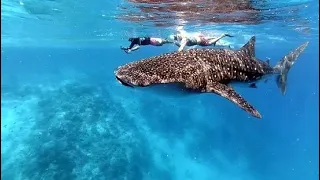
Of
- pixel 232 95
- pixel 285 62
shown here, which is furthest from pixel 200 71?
pixel 285 62

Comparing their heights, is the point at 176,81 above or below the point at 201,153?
above

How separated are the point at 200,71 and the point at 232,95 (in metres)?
0.84

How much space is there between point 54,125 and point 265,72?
18.7m

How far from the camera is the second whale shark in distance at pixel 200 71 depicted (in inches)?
227

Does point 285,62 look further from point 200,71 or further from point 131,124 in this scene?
point 131,124

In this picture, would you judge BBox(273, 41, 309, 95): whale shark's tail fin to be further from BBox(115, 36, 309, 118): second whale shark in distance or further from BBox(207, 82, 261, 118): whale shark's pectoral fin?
BBox(207, 82, 261, 118): whale shark's pectoral fin

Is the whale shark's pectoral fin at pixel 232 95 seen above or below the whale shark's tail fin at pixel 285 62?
above

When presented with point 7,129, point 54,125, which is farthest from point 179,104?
point 7,129

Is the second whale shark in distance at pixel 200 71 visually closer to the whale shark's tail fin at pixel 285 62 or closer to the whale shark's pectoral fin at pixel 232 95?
the whale shark's pectoral fin at pixel 232 95

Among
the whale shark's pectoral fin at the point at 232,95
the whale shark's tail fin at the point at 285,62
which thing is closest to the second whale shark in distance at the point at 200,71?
the whale shark's pectoral fin at the point at 232,95

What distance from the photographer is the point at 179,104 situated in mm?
Answer: 34312

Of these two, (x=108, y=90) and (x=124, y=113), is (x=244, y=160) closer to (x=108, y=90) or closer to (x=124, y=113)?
(x=124, y=113)

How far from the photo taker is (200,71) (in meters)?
6.57

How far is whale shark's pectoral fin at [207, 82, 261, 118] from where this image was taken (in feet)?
19.2
